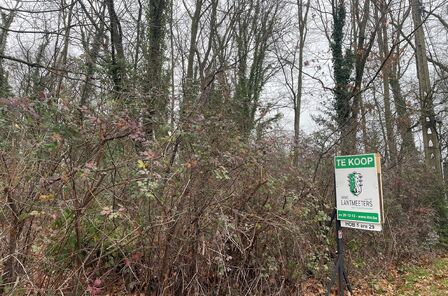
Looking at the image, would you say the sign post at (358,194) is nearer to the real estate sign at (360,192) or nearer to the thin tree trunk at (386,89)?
the real estate sign at (360,192)

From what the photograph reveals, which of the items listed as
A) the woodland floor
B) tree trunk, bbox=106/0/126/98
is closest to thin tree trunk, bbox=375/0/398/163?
the woodland floor

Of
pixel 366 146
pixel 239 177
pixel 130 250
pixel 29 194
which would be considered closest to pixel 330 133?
pixel 366 146

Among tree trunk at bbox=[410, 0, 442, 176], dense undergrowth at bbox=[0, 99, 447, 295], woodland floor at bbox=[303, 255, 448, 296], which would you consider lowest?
woodland floor at bbox=[303, 255, 448, 296]

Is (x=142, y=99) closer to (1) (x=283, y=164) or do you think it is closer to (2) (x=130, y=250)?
(2) (x=130, y=250)

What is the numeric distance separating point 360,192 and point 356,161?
415 mm

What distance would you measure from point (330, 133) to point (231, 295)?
4.67 meters

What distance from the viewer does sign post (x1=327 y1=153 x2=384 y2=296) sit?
422cm

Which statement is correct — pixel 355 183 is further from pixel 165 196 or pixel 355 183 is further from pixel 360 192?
pixel 165 196

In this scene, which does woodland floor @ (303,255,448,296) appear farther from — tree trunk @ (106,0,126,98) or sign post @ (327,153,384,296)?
tree trunk @ (106,0,126,98)

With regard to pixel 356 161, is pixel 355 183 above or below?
below

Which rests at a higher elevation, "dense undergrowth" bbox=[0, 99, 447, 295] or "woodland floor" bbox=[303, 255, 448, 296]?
"dense undergrowth" bbox=[0, 99, 447, 295]

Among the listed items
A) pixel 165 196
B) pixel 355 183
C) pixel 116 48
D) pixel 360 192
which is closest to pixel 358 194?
pixel 360 192

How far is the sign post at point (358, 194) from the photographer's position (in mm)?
4223

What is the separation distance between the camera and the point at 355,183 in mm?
4520
